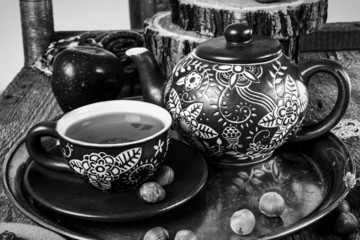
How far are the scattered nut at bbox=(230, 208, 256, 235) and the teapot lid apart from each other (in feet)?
0.60

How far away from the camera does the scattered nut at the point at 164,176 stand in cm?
59

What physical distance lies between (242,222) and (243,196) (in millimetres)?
82

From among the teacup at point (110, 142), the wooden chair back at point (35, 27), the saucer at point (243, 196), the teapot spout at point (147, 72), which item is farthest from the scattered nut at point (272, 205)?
the wooden chair back at point (35, 27)

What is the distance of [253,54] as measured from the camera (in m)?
0.62

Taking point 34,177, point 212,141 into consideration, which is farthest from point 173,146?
point 34,177

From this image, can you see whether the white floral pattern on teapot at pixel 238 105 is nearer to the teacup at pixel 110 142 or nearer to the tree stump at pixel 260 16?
the teacup at pixel 110 142

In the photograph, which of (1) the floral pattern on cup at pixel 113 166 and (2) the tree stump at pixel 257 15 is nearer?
(1) the floral pattern on cup at pixel 113 166

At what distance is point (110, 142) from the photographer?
1.93ft

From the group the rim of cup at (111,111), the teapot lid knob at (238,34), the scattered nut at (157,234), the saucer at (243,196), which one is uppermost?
the teapot lid knob at (238,34)

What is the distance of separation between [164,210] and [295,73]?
242 mm

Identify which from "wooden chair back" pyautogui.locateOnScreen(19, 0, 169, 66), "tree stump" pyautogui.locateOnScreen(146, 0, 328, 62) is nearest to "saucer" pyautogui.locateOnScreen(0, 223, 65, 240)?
"tree stump" pyautogui.locateOnScreen(146, 0, 328, 62)

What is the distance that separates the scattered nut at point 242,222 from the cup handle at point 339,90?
0.20 metres

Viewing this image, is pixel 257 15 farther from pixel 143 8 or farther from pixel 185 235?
pixel 143 8

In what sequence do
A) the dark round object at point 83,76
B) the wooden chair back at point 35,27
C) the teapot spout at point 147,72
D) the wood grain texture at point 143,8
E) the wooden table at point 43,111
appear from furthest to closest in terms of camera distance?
the wood grain texture at point 143,8, the wooden chair back at point 35,27, the dark round object at point 83,76, the teapot spout at point 147,72, the wooden table at point 43,111
